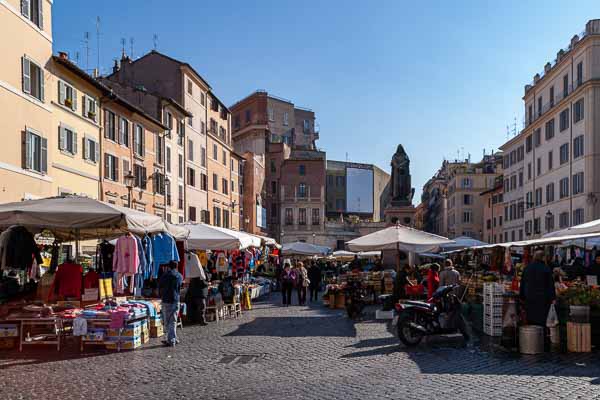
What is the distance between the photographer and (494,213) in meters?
76.8

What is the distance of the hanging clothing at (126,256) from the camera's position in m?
13.6

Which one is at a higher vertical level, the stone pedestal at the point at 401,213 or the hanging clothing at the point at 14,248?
the stone pedestal at the point at 401,213

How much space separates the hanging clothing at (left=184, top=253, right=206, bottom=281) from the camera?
17266 mm

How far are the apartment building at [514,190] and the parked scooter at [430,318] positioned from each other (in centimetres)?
5006

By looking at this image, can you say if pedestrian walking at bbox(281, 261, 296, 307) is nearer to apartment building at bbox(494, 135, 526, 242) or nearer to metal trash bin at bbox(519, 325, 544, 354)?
metal trash bin at bbox(519, 325, 544, 354)

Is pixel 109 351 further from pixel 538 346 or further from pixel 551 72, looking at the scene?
pixel 551 72

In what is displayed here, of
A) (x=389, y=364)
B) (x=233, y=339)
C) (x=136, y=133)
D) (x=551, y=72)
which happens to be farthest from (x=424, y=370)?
(x=551, y=72)

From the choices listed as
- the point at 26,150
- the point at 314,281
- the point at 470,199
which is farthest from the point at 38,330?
the point at 470,199

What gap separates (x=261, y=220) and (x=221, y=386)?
64933 millimetres

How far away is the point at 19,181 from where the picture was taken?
23734 millimetres

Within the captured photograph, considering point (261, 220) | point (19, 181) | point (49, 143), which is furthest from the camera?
point (261, 220)

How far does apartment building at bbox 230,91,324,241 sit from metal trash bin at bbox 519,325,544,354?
6497 centimetres

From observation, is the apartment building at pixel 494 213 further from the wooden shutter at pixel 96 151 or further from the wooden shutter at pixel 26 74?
the wooden shutter at pixel 26 74

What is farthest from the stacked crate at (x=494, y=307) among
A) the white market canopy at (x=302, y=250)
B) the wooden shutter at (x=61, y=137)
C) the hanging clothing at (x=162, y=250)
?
the white market canopy at (x=302, y=250)
